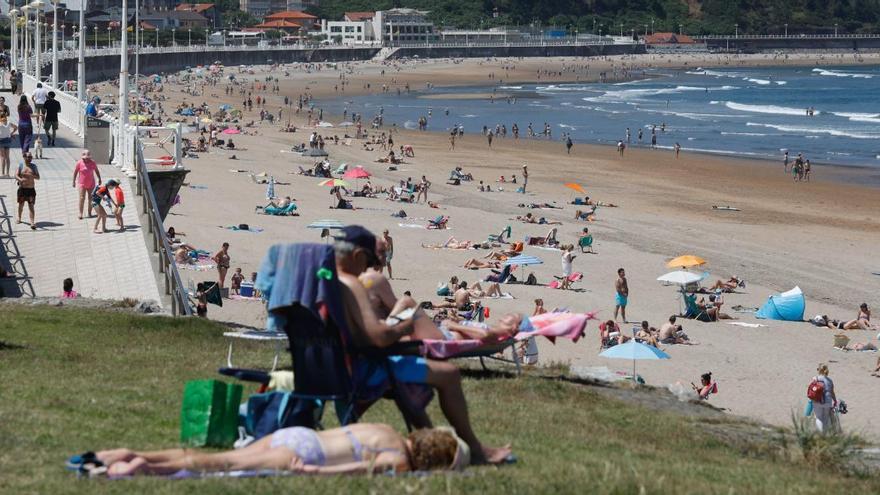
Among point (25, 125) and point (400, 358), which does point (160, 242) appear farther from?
point (400, 358)

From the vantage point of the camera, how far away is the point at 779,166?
150ft

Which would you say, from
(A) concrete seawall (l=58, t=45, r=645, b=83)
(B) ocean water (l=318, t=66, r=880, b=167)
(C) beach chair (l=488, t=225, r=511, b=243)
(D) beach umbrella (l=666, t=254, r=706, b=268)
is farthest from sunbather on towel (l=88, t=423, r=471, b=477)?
(A) concrete seawall (l=58, t=45, r=645, b=83)

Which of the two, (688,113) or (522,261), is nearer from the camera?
(522,261)

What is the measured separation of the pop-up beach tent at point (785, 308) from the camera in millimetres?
20156

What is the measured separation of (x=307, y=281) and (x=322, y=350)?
33 cm

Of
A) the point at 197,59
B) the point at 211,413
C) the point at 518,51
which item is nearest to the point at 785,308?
the point at 211,413

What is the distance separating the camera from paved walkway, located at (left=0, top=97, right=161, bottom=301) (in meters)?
13.8

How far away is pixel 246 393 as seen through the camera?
318 inches

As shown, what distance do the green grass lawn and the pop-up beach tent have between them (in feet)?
36.2

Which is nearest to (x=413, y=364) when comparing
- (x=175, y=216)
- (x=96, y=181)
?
(x=96, y=181)

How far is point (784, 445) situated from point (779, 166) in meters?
39.1

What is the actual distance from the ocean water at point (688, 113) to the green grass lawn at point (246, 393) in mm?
40141

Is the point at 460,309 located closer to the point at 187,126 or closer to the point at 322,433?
the point at 322,433

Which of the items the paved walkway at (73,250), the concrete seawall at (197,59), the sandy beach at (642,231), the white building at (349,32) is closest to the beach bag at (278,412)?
the paved walkway at (73,250)
